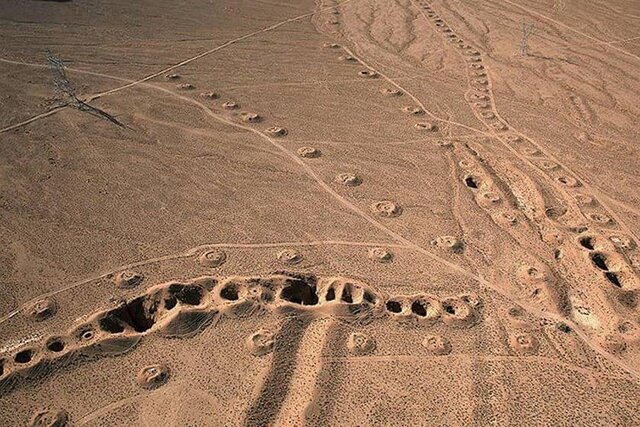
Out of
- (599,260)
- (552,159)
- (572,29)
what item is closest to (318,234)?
(599,260)

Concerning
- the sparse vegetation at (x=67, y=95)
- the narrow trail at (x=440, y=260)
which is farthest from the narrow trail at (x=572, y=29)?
the sparse vegetation at (x=67, y=95)

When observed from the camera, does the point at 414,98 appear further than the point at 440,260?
Yes

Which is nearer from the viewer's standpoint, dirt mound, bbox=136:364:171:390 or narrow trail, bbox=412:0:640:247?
dirt mound, bbox=136:364:171:390

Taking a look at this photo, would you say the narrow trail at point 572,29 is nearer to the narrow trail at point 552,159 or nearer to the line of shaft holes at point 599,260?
the narrow trail at point 552,159

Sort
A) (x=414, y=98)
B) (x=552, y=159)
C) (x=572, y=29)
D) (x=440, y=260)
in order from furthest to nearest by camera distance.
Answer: (x=572, y=29) → (x=414, y=98) → (x=552, y=159) → (x=440, y=260)

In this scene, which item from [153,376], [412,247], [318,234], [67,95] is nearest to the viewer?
[153,376]

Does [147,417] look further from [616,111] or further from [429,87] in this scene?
[616,111]

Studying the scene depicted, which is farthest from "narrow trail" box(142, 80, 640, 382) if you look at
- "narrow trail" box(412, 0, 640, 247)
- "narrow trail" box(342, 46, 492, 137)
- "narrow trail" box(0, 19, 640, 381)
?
"narrow trail" box(342, 46, 492, 137)

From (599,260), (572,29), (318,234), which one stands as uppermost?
(572,29)

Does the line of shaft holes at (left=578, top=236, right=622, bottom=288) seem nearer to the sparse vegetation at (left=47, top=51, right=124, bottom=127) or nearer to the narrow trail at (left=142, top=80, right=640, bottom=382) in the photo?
the narrow trail at (left=142, top=80, right=640, bottom=382)

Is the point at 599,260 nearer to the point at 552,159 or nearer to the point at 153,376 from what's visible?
the point at 552,159
